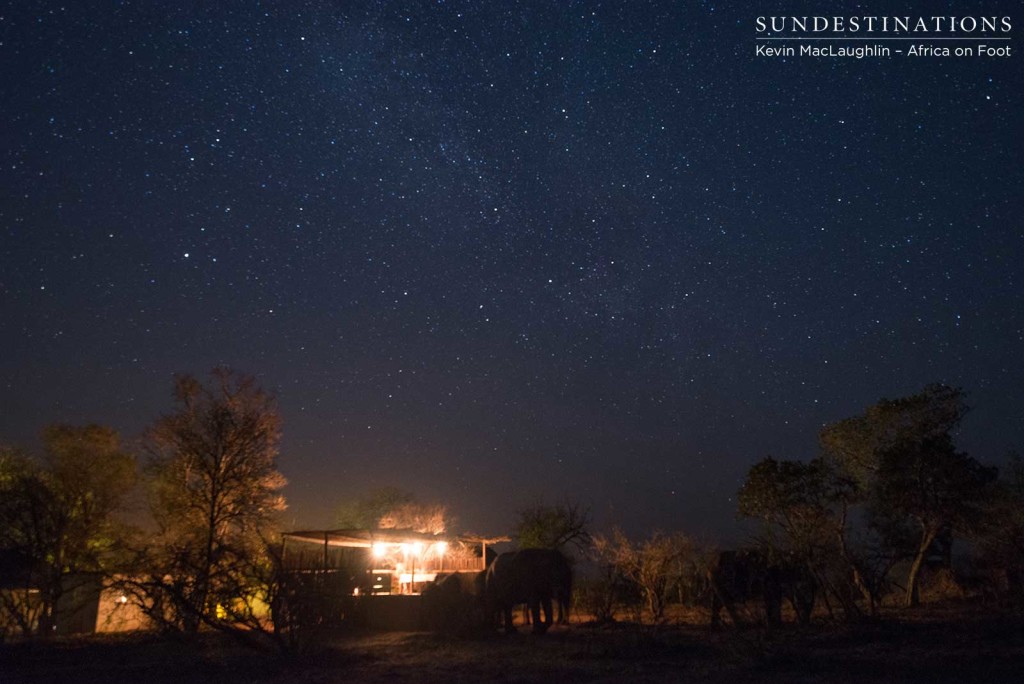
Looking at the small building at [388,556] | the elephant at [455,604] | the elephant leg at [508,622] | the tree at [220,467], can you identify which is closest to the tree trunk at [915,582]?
the elephant leg at [508,622]

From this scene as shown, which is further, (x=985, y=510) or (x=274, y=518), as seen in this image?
(x=274, y=518)

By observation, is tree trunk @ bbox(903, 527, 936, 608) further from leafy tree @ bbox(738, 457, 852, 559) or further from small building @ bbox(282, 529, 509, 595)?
small building @ bbox(282, 529, 509, 595)

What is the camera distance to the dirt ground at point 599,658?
10547mm

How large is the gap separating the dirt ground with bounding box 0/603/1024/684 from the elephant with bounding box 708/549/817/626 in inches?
27.7

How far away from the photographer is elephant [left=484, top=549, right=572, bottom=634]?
64.5 ft

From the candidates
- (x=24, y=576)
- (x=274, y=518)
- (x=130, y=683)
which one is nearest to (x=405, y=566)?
(x=274, y=518)

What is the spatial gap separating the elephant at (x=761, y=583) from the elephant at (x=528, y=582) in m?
4.04

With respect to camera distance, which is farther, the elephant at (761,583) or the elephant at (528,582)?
the elephant at (528,582)

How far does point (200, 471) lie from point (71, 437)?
8.28 metres

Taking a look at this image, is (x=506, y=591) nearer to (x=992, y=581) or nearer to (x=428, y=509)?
(x=992, y=581)

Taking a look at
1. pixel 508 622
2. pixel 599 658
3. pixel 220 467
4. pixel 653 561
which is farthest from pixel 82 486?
pixel 599 658

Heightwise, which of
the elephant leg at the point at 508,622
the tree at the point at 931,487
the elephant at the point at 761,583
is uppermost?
the tree at the point at 931,487

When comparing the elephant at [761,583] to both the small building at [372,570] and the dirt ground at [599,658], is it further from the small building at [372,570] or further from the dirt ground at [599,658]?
the small building at [372,570]

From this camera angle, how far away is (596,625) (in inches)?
785
